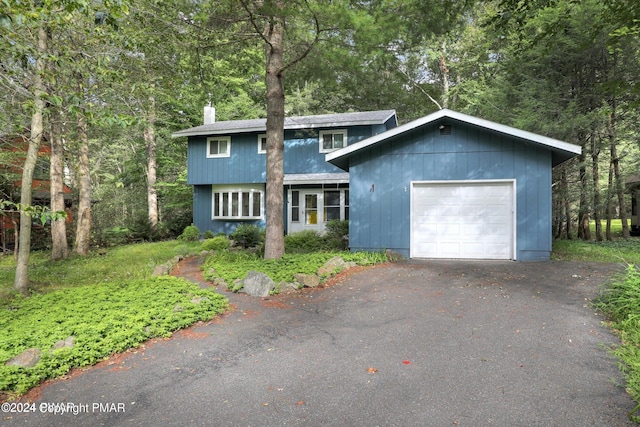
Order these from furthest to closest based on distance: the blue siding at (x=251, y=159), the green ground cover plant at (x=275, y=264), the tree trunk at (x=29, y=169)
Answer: the blue siding at (x=251, y=159), the green ground cover plant at (x=275, y=264), the tree trunk at (x=29, y=169)

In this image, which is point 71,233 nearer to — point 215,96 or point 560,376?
point 215,96

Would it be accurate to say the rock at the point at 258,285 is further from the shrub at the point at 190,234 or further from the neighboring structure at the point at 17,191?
the shrub at the point at 190,234

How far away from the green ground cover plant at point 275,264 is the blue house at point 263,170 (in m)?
6.42

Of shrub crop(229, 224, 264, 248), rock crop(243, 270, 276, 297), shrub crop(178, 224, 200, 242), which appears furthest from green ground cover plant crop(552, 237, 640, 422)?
shrub crop(178, 224, 200, 242)

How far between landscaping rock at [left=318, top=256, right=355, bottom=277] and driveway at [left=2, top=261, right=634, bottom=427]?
5.30 feet

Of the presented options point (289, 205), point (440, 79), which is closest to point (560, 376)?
point (289, 205)

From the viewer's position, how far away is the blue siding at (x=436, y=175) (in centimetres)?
945

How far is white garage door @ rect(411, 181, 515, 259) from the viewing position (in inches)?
385

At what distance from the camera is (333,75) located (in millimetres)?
9500

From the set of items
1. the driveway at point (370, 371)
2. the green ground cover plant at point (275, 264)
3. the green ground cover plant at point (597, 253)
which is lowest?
the driveway at point (370, 371)

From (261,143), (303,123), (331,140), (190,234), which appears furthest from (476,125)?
(190,234)

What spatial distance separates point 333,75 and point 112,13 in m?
6.22

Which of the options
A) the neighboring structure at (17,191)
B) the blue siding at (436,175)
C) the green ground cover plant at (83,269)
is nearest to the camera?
the green ground cover plant at (83,269)

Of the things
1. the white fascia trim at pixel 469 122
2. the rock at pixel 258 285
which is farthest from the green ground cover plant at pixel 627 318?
the rock at pixel 258 285
